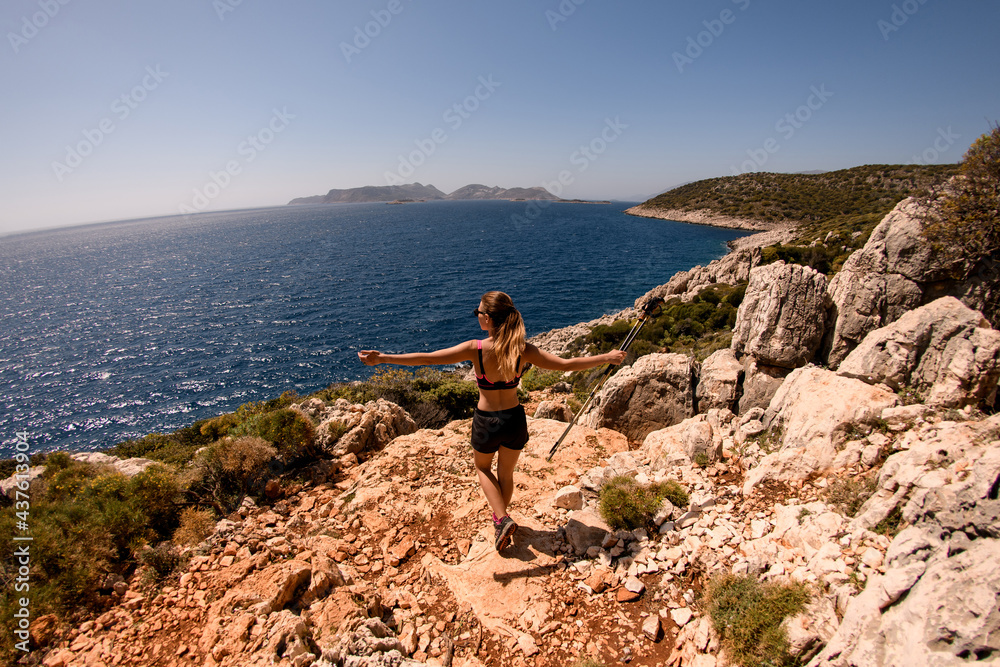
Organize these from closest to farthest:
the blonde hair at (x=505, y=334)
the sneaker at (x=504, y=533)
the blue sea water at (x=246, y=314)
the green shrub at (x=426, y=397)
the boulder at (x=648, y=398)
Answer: the blonde hair at (x=505, y=334), the sneaker at (x=504, y=533), the boulder at (x=648, y=398), the green shrub at (x=426, y=397), the blue sea water at (x=246, y=314)

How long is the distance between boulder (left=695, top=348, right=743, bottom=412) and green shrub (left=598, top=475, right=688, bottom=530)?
4.17m

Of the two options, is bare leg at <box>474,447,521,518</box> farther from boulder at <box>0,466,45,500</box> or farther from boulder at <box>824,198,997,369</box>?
boulder at <box>0,466,45,500</box>

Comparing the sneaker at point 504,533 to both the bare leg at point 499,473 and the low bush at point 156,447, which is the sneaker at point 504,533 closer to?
the bare leg at point 499,473

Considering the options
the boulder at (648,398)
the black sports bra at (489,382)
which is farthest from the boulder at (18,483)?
the boulder at (648,398)

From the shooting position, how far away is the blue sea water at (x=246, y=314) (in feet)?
94.4

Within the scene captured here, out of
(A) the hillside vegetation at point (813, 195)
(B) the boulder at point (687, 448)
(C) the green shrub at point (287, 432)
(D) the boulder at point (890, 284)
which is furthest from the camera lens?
(A) the hillside vegetation at point (813, 195)

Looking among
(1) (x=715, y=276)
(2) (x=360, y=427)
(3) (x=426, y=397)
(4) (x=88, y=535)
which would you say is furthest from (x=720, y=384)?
(1) (x=715, y=276)

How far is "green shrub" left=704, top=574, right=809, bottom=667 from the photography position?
11.1 feet

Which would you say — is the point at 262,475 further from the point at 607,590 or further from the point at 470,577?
the point at 607,590

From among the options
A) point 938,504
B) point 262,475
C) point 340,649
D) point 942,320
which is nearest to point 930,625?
point 938,504

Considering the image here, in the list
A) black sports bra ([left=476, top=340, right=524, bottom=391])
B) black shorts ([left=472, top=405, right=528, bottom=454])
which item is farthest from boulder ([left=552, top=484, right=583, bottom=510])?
black sports bra ([left=476, top=340, right=524, bottom=391])

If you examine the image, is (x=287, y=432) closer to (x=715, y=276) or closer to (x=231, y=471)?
(x=231, y=471)

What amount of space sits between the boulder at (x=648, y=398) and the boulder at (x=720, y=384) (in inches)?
9.4

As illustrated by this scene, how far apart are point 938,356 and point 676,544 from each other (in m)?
5.13
